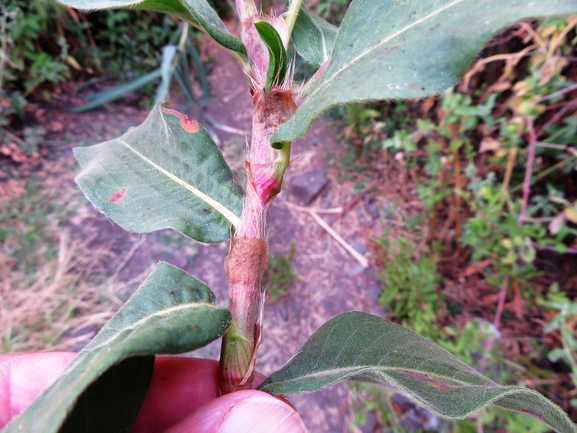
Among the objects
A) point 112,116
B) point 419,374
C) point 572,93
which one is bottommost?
point 419,374

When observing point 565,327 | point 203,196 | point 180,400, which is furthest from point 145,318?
point 565,327

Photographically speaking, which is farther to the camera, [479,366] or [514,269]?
[514,269]

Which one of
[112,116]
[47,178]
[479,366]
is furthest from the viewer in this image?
[112,116]

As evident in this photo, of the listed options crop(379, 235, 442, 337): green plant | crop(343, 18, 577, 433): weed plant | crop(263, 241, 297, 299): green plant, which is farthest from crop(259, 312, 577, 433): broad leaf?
crop(263, 241, 297, 299): green plant

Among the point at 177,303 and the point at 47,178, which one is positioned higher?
the point at 177,303

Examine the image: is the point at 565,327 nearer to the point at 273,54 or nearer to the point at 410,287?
the point at 410,287

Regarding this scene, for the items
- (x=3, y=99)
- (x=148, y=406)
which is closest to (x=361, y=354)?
(x=148, y=406)

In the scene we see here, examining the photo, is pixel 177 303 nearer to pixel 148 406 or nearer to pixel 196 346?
pixel 196 346
